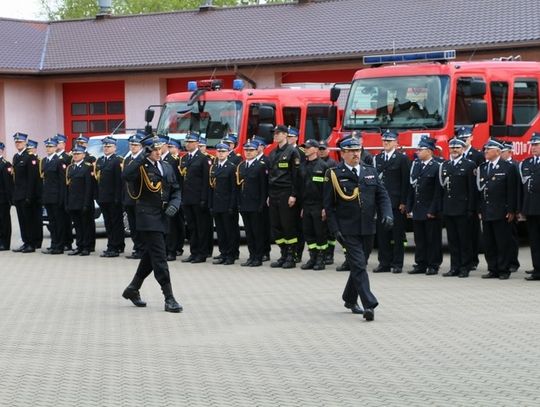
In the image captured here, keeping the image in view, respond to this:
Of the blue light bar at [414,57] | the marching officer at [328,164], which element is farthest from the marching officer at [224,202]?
the blue light bar at [414,57]

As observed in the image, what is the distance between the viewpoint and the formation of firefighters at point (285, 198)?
50.9ft

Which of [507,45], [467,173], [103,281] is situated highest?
[507,45]

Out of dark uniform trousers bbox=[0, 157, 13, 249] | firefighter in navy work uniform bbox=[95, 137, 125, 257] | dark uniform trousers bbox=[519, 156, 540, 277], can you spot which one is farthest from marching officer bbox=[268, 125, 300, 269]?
dark uniform trousers bbox=[0, 157, 13, 249]

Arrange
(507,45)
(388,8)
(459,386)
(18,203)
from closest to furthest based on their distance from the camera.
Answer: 1. (459,386)
2. (18,203)
3. (507,45)
4. (388,8)

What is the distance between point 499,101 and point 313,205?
375 cm

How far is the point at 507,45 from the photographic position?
29.4 metres

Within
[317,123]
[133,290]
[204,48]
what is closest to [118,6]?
[204,48]

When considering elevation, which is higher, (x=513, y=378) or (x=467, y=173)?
(x=467, y=173)

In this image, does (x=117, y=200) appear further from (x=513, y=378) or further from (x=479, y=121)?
(x=513, y=378)

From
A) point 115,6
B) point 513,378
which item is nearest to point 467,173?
point 513,378

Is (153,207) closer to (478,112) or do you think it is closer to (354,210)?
(354,210)

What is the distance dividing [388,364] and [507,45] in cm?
2115

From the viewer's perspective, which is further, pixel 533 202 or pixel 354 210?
pixel 533 202

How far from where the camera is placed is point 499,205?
1542cm
